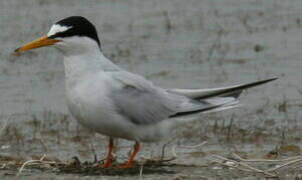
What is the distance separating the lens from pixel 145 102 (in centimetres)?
729

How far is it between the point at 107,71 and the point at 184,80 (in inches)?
208

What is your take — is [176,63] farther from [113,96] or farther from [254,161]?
[254,161]

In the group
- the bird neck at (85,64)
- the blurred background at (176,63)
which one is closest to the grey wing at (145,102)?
the bird neck at (85,64)

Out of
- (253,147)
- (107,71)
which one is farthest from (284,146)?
(107,71)

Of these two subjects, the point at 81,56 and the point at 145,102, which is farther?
the point at 145,102

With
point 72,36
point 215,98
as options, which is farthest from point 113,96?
point 215,98

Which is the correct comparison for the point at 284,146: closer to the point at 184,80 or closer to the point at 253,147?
the point at 253,147

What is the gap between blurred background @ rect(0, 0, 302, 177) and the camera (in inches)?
378

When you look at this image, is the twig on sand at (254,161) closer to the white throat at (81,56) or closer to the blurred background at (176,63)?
the white throat at (81,56)

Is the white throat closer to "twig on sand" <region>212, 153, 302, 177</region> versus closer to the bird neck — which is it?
the bird neck

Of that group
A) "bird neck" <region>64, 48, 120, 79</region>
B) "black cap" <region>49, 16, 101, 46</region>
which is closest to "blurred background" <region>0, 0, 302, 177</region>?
"bird neck" <region>64, 48, 120, 79</region>

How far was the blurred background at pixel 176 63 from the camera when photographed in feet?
31.5

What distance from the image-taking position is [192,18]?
52.3 ft

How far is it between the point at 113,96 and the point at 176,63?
20.7ft
